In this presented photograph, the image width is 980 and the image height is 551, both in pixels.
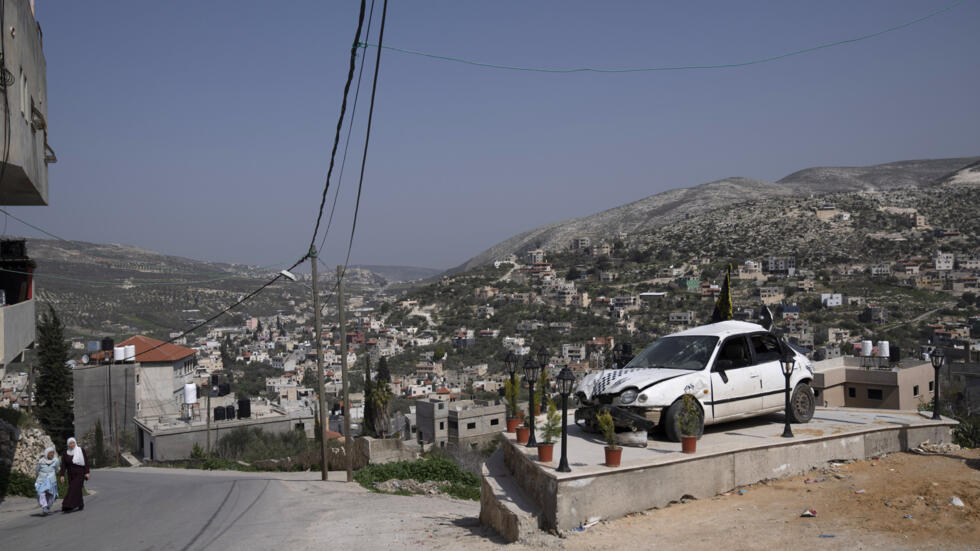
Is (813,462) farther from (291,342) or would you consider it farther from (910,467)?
(291,342)

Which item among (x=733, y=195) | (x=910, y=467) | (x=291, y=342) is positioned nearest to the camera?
(x=910, y=467)

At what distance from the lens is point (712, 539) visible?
5.84m

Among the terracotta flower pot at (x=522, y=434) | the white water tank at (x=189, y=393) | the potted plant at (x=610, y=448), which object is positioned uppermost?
the potted plant at (x=610, y=448)

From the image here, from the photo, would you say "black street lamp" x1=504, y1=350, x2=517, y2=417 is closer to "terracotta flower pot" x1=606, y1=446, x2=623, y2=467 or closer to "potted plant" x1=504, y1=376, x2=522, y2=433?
"potted plant" x1=504, y1=376, x2=522, y2=433

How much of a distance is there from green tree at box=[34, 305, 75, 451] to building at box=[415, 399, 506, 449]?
68.0ft

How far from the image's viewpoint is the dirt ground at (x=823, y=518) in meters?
5.58

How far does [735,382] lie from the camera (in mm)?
9117

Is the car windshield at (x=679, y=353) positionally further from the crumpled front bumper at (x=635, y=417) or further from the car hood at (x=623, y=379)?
the crumpled front bumper at (x=635, y=417)

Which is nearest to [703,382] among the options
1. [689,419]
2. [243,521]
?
[689,419]

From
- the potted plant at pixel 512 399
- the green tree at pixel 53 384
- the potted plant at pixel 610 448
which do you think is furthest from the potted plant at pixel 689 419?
the green tree at pixel 53 384

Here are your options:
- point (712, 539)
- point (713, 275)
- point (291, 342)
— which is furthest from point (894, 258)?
point (712, 539)

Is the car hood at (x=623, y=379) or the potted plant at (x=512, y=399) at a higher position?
the car hood at (x=623, y=379)

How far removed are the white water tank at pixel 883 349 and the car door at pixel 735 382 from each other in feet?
48.4

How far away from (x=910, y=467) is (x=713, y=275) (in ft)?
293
